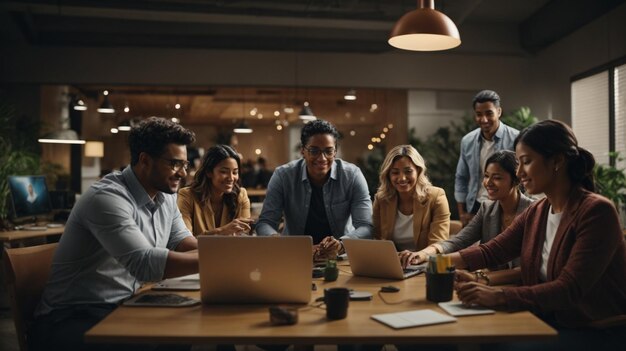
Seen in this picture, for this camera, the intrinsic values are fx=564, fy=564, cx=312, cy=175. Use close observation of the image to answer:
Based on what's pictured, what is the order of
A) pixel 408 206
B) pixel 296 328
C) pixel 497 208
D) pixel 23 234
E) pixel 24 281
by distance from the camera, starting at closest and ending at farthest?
pixel 296 328, pixel 24 281, pixel 497 208, pixel 408 206, pixel 23 234

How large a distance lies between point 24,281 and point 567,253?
208 centimetres

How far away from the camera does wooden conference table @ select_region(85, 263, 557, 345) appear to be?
5.04 feet

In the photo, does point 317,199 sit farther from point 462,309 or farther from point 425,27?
point 462,309

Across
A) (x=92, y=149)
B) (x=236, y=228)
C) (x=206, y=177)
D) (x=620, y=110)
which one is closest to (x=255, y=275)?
(x=236, y=228)

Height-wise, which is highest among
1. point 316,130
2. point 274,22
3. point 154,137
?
point 274,22

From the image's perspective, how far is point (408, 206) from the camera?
332cm

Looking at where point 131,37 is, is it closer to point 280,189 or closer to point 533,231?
point 280,189

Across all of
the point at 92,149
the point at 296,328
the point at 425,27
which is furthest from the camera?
the point at 92,149

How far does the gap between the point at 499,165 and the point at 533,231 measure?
80 cm

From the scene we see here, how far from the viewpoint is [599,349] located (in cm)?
192

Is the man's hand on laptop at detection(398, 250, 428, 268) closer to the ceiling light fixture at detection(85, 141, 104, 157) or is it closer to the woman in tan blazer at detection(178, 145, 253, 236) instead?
the woman in tan blazer at detection(178, 145, 253, 236)

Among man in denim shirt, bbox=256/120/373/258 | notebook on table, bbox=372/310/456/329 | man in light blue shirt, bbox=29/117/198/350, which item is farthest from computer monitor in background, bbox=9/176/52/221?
notebook on table, bbox=372/310/456/329

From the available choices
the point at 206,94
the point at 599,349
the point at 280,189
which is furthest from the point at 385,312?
the point at 206,94

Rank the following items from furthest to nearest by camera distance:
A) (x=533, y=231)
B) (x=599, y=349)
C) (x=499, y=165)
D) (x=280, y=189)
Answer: (x=280, y=189) < (x=499, y=165) < (x=533, y=231) < (x=599, y=349)
